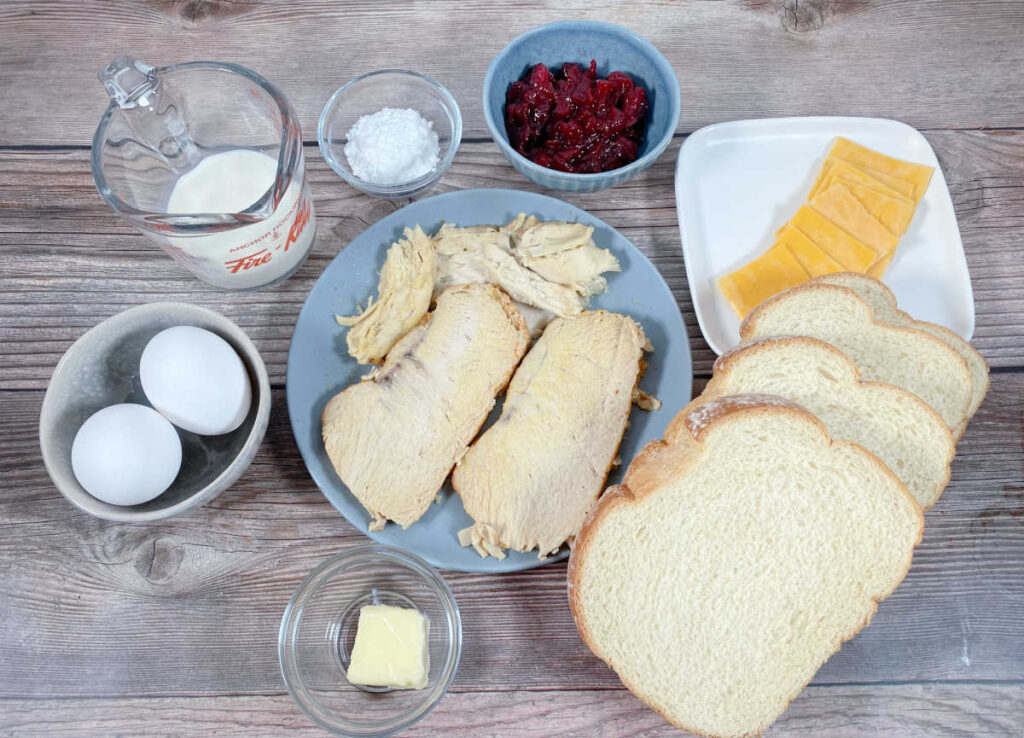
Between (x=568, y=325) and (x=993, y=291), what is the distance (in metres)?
1.25

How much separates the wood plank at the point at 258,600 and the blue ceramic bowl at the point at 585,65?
3.21 ft

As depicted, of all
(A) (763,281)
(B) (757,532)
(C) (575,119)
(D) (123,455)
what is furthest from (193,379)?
(A) (763,281)

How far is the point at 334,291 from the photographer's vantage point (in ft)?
6.49

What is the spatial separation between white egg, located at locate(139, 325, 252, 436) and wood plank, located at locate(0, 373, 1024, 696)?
304mm

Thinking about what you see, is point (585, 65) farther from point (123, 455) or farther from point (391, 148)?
point (123, 455)

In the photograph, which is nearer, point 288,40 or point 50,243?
point 50,243

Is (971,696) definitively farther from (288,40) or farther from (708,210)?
(288,40)

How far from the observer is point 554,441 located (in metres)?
1.88

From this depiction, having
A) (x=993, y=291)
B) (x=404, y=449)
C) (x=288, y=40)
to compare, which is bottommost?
(x=404, y=449)

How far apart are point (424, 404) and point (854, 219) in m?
1.23

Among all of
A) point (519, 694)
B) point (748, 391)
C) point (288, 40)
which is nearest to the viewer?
point (748, 391)

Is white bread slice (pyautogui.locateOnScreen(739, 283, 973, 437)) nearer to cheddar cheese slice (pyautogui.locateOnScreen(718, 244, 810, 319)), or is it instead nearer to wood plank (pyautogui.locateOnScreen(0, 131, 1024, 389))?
cheddar cheese slice (pyautogui.locateOnScreen(718, 244, 810, 319))

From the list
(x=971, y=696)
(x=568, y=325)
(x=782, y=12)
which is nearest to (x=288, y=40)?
(x=568, y=325)

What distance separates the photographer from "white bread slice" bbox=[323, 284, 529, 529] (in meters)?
1.86
